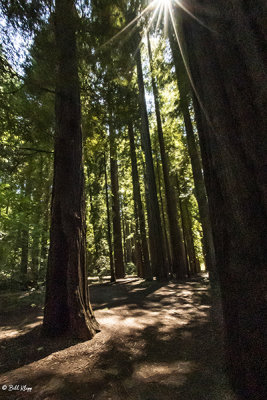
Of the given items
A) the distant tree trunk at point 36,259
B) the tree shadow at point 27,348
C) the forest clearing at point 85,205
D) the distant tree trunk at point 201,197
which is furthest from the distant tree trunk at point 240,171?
the distant tree trunk at point 36,259

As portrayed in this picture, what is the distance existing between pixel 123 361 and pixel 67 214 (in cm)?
253

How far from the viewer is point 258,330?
1.58 metres

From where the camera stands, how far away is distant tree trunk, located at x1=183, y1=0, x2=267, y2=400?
5.25ft

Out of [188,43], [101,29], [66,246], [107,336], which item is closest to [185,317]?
[107,336]

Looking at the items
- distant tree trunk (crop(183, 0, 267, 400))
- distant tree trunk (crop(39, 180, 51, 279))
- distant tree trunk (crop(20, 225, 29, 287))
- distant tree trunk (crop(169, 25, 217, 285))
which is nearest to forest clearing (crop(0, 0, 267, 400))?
distant tree trunk (crop(183, 0, 267, 400))

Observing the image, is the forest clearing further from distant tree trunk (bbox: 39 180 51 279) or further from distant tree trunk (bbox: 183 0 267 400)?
distant tree trunk (bbox: 39 180 51 279)

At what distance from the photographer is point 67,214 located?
4098 millimetres

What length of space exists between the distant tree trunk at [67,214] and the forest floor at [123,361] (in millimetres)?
349

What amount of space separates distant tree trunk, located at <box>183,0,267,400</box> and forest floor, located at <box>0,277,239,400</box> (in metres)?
0.53

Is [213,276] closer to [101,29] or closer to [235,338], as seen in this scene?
[235,338]

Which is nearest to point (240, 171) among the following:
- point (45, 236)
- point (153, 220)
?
point (153, 220)

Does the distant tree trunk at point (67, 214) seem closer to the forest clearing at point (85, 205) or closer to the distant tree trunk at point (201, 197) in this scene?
the forest clearing at point (85, 205)

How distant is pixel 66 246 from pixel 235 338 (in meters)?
3.12

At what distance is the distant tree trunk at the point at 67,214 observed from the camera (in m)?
3.82
